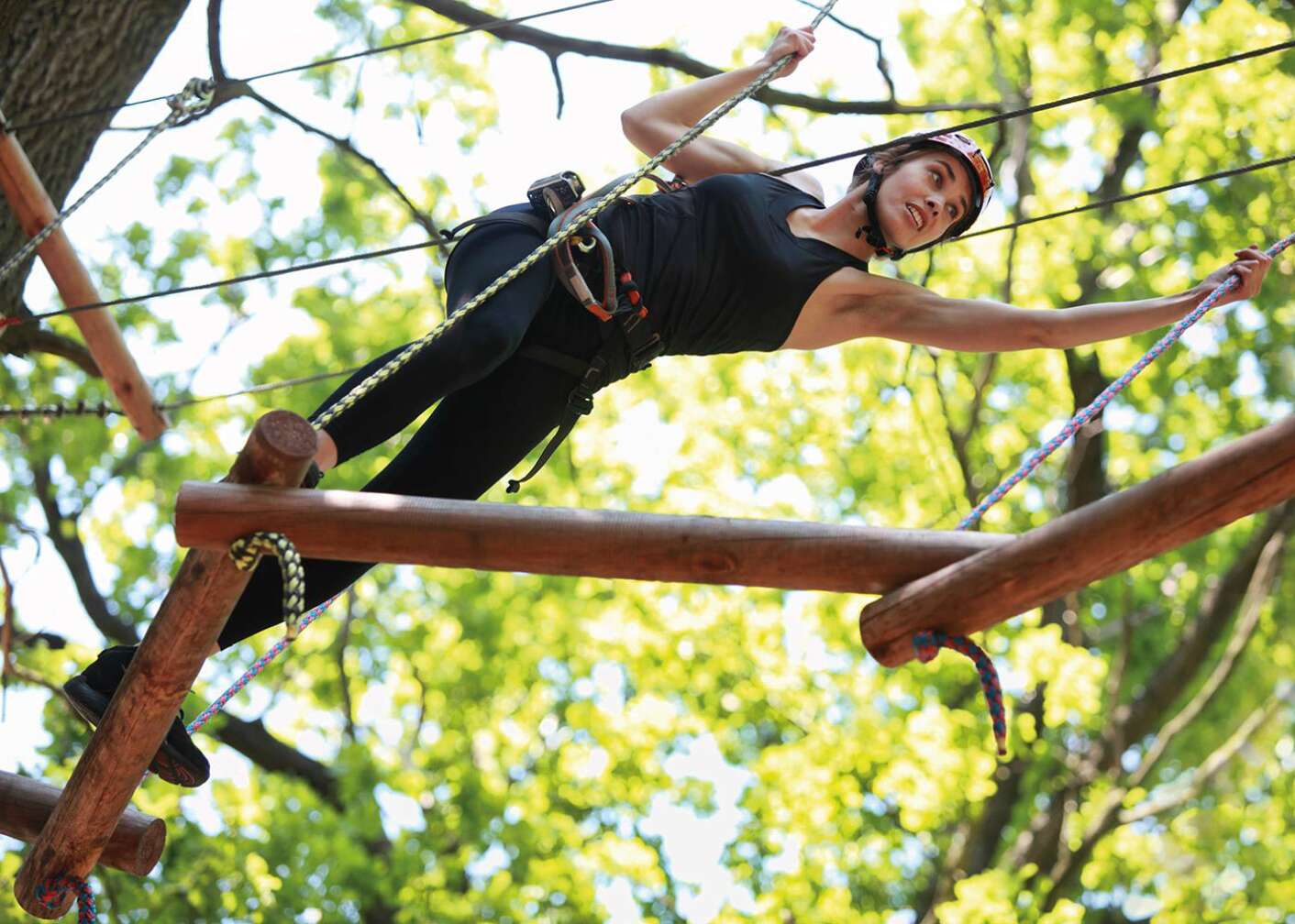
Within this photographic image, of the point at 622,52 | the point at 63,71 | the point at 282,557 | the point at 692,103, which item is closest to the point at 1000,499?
the point at 692,103

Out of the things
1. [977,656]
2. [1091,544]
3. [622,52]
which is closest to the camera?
[1091,544]

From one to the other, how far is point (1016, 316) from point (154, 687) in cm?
183

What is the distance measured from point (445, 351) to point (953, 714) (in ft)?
19.8

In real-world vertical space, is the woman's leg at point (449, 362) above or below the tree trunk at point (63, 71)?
below

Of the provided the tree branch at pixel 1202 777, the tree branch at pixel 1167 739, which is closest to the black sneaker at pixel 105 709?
Result: the tree branch at pixel 1167 739

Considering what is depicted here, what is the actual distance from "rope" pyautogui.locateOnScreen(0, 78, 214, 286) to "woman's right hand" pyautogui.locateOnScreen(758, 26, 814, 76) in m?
1.69

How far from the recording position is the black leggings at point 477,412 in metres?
2.66

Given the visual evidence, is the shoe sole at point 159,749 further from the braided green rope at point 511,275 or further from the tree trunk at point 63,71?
the tree trunk at point 63,71

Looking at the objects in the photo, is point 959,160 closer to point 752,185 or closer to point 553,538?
point 752,185

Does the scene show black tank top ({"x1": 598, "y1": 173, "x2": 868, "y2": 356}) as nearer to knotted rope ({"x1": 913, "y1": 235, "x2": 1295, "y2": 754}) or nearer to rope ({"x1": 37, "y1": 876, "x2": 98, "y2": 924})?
knotted rope ({"x1": 913, "y1": 235, "x2": 1295, "y2": 754})

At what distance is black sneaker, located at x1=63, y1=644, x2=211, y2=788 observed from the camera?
8.84 feet

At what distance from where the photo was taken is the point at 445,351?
259 centimetres

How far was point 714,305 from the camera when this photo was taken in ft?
9.52

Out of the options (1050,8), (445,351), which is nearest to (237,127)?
(1050,8)
